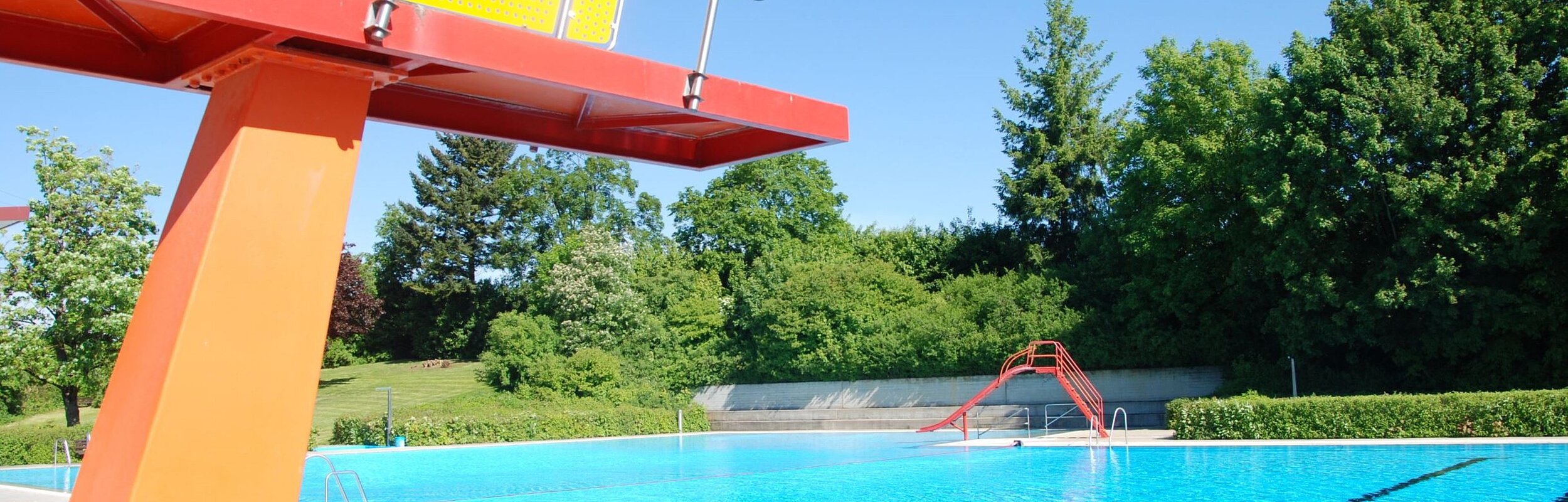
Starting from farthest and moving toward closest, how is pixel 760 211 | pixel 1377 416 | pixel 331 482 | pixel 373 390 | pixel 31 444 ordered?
pixel 760 211 < pixel 373 390 < pixel 31 444 < pixel 1377 416 < pixel 331 482

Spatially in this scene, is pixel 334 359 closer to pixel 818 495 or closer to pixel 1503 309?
pixel 818 495

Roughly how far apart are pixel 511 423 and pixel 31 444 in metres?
11.4

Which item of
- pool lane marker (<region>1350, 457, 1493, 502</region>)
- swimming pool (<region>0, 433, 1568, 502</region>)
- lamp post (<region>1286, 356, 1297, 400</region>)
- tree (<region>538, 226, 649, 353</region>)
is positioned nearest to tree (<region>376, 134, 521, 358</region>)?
tree (<region>538, 226, 649, 353</region>)

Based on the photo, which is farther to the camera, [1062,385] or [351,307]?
[351,307]

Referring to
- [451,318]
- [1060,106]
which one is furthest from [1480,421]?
[451,318]

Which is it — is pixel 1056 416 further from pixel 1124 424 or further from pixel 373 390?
pixel 373 390

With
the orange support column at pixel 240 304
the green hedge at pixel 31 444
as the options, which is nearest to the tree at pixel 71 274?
the green hedge at pixel 31 444

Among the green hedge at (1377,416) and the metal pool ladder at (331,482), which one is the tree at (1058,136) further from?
A: the metal pool ladder at (331,482)

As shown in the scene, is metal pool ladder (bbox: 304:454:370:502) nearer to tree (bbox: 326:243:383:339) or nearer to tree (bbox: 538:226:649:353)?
tree (bbox: 538:226:649:353)

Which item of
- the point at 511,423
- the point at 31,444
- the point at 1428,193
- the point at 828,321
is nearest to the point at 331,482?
the point at 31,444

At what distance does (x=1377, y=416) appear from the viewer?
21.0 meters

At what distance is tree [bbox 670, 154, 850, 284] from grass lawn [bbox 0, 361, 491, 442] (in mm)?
12192

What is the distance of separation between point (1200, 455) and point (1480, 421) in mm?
5609

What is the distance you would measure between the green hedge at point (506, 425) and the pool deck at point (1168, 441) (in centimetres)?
1181
